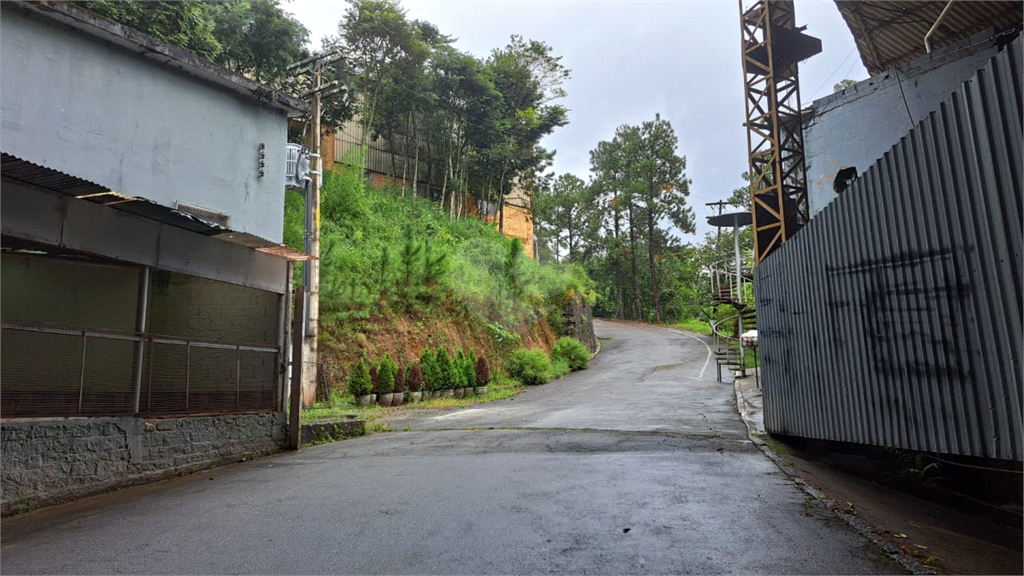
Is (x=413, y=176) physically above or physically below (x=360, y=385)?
above

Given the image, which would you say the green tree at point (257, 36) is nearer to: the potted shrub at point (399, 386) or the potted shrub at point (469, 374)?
the potted shrub at point (399, 386)

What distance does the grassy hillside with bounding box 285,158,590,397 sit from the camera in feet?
61.9

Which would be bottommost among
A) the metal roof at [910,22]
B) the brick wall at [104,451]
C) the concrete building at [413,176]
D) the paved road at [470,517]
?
the paved road at [470,517]

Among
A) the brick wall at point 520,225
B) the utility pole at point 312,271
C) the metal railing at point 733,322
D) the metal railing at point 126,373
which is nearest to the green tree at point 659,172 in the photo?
the brick wall at point 520,225

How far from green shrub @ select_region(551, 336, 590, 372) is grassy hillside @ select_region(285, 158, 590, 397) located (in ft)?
2.82

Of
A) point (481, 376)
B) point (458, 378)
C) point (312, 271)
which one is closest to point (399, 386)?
point (458, 378)

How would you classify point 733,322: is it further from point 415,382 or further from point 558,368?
point 415,382

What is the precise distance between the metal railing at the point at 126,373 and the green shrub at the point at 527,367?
47.4 feet

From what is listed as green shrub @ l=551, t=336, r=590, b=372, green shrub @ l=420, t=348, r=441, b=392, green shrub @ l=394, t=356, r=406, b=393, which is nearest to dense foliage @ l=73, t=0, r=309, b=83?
green shrub @ l=394, t=356, r=406, b=393

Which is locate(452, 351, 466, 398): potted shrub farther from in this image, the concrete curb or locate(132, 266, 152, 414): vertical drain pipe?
locate(132, 266, 152, 414): vertical drain pipe

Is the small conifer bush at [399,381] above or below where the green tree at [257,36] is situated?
below

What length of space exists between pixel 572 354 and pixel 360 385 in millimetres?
13108

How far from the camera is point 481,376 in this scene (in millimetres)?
20969

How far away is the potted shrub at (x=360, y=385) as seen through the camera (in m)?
16.6
